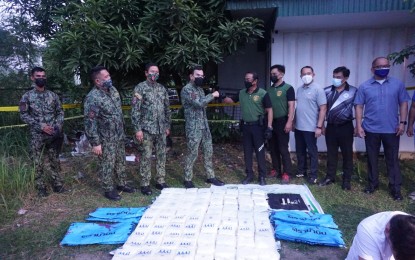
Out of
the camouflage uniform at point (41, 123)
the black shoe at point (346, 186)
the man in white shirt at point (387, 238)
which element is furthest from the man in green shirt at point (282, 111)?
the camouflage uniform at point (41, 123)

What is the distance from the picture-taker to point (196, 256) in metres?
2.98

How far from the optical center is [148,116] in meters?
4.76

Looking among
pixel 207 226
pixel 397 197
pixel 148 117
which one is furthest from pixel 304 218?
pixel 148 117

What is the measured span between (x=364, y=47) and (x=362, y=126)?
8.32ft

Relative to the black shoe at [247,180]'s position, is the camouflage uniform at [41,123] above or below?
above

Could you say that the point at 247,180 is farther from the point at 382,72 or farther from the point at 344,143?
the point at 382,72

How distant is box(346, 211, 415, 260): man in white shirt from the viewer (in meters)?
1.70

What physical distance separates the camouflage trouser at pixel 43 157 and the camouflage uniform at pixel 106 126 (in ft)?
2.35

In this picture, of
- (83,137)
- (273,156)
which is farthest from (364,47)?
(83,137)

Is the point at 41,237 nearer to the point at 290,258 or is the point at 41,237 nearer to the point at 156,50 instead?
the point at 290,258

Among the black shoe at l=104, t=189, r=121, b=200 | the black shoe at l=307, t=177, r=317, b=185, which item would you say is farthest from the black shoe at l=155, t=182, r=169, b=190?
the black shoe at l=307, t=177, r=317, b=185

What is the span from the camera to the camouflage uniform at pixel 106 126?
4.42 m

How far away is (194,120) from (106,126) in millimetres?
1292

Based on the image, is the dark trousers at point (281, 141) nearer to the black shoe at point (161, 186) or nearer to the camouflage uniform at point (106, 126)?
the black shoe at point (161, 186)
